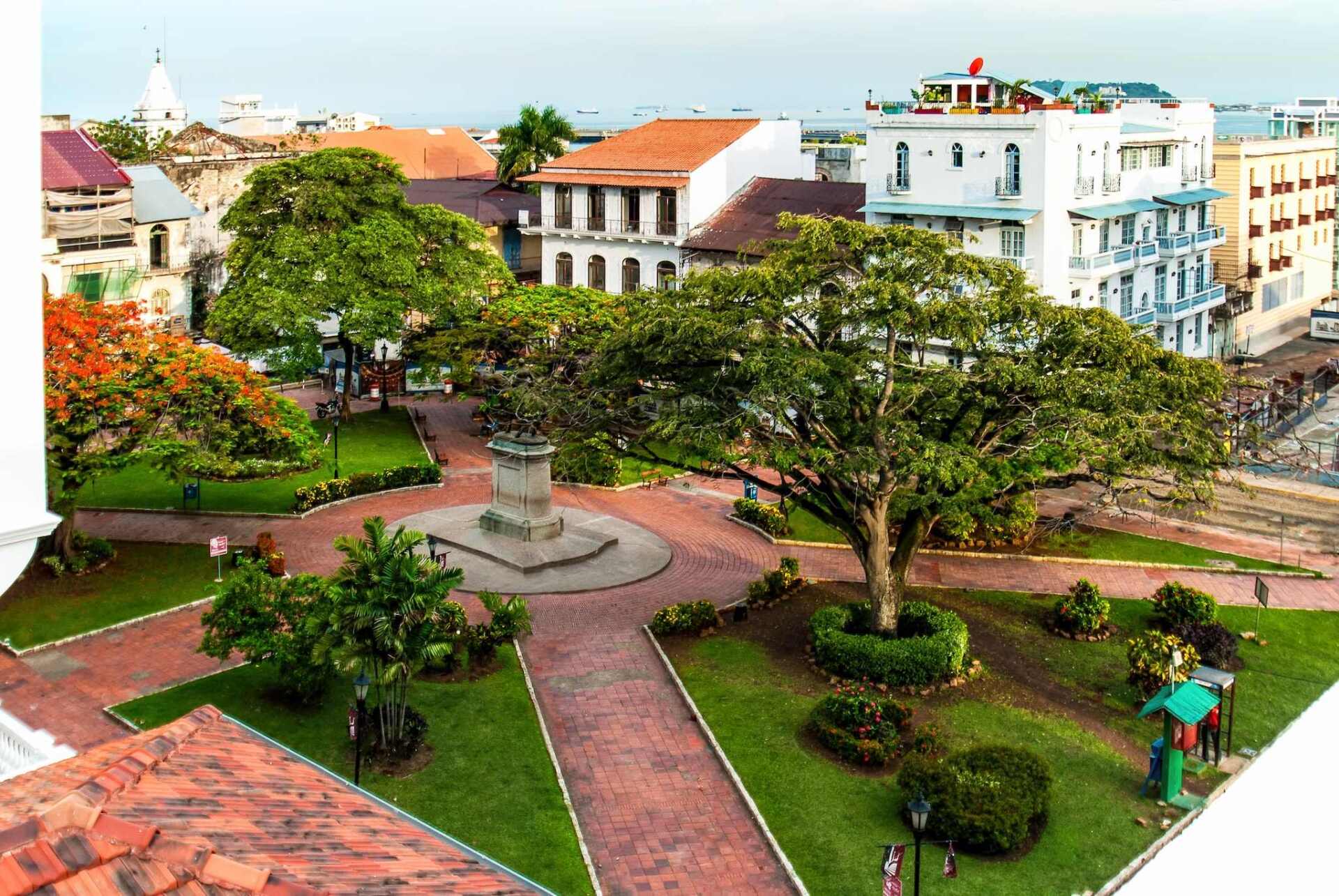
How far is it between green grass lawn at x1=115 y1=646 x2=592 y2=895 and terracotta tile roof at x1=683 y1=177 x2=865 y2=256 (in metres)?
28.1

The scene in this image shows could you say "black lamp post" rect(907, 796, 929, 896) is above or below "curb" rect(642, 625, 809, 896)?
above

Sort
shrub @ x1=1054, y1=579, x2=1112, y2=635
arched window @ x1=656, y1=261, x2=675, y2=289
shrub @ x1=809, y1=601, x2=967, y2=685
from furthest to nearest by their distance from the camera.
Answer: arched window @ x1=656, y1=261, x2=675, y2=289
shrub @ x1=1054, y1=579, x2=1112, y2=635
shrub @ x1=809, y1=601, x2=967, y2=685

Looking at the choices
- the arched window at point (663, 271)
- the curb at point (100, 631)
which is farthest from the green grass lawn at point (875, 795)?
the arched window at point (663, 271)

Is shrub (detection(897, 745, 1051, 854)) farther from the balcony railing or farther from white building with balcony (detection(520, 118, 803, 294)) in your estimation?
the balcony railing

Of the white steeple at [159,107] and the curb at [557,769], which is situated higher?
the white steeple at [159,107]

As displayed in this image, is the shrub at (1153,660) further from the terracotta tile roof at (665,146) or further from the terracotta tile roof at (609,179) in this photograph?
the terracotta tile roof at (665,146)

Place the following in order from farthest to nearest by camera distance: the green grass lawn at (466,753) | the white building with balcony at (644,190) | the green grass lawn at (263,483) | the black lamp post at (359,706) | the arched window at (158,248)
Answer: the arched window at (158,248)
the white building with balcony at (644,190)
the green grass lawn at (263,483)
the black lamp post at (359,706)
the green grass lawn at (466,753)

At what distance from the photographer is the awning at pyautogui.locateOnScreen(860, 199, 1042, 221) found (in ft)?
157

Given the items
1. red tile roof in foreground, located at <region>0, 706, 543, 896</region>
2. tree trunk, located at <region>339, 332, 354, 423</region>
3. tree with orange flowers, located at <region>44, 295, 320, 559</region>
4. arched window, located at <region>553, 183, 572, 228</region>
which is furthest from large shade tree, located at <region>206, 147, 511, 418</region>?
red tile roof in foreground, located at <region>0, 706, 543, 896</region>

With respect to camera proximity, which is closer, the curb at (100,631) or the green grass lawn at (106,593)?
the curb at (100,631)

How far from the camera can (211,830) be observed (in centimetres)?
1189

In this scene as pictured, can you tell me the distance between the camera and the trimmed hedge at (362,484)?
139ft

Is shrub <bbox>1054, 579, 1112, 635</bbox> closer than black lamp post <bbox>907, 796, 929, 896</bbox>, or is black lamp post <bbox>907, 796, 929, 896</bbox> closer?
black lamp post <bbox>907, 796, 929, 896</bbox>

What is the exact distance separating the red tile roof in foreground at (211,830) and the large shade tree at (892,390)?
52.5 ft
